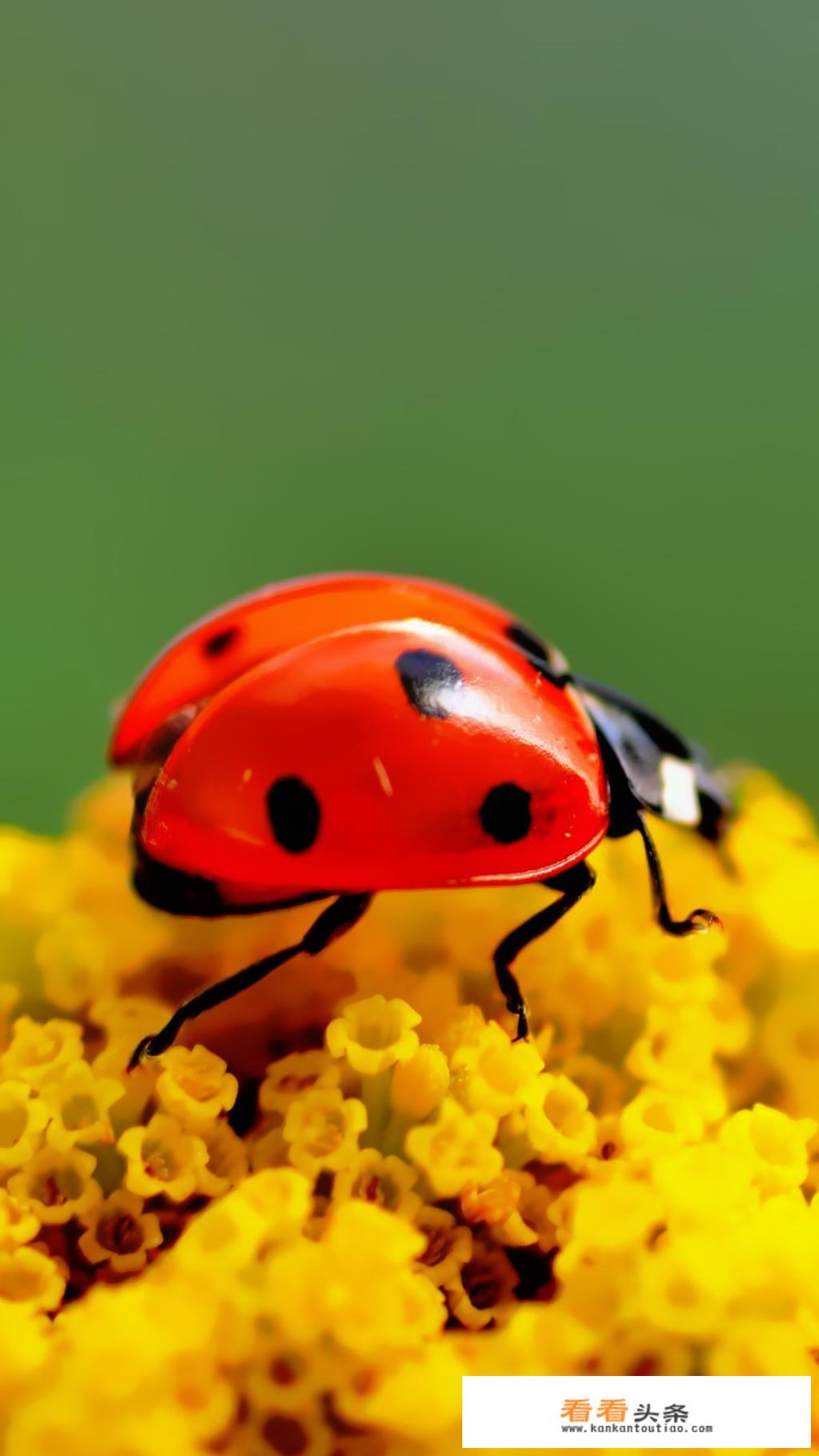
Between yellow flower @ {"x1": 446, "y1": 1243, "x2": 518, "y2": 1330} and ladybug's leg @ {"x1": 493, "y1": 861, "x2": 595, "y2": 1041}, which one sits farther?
ladybug's leg @ {"x1": 493, "y1": 861, "x2": 595, "y2": 1041}

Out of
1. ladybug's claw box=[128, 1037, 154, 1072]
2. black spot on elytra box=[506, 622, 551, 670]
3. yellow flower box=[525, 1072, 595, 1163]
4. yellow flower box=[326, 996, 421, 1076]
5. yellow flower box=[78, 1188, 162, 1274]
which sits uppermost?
black spot on elytra box=[506, 622, 551, 670]

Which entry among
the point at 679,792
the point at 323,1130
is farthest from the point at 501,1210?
the point at 679,792

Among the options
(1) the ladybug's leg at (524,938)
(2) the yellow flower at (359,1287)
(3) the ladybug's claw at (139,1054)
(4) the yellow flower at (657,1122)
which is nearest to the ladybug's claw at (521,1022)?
(1) the ladybug's leg at (524,938)

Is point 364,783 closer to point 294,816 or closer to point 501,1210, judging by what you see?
point 294,816

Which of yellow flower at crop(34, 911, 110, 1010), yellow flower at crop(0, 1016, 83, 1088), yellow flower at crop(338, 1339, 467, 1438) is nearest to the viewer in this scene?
yellow flower at crop(338, 1339, 467, 1438)

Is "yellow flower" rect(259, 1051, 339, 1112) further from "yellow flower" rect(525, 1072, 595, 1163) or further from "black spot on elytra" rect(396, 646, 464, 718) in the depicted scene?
"black spot on elytra" rect(396, 646, 464, 718)

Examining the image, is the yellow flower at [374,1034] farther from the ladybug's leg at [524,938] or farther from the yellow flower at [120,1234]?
the yellow flower at [120,1234]

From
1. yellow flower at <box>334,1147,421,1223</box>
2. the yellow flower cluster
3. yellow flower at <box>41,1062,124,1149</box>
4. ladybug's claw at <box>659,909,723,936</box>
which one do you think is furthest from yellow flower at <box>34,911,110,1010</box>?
ladybug's claw at <box>659,909,723,936</box>
